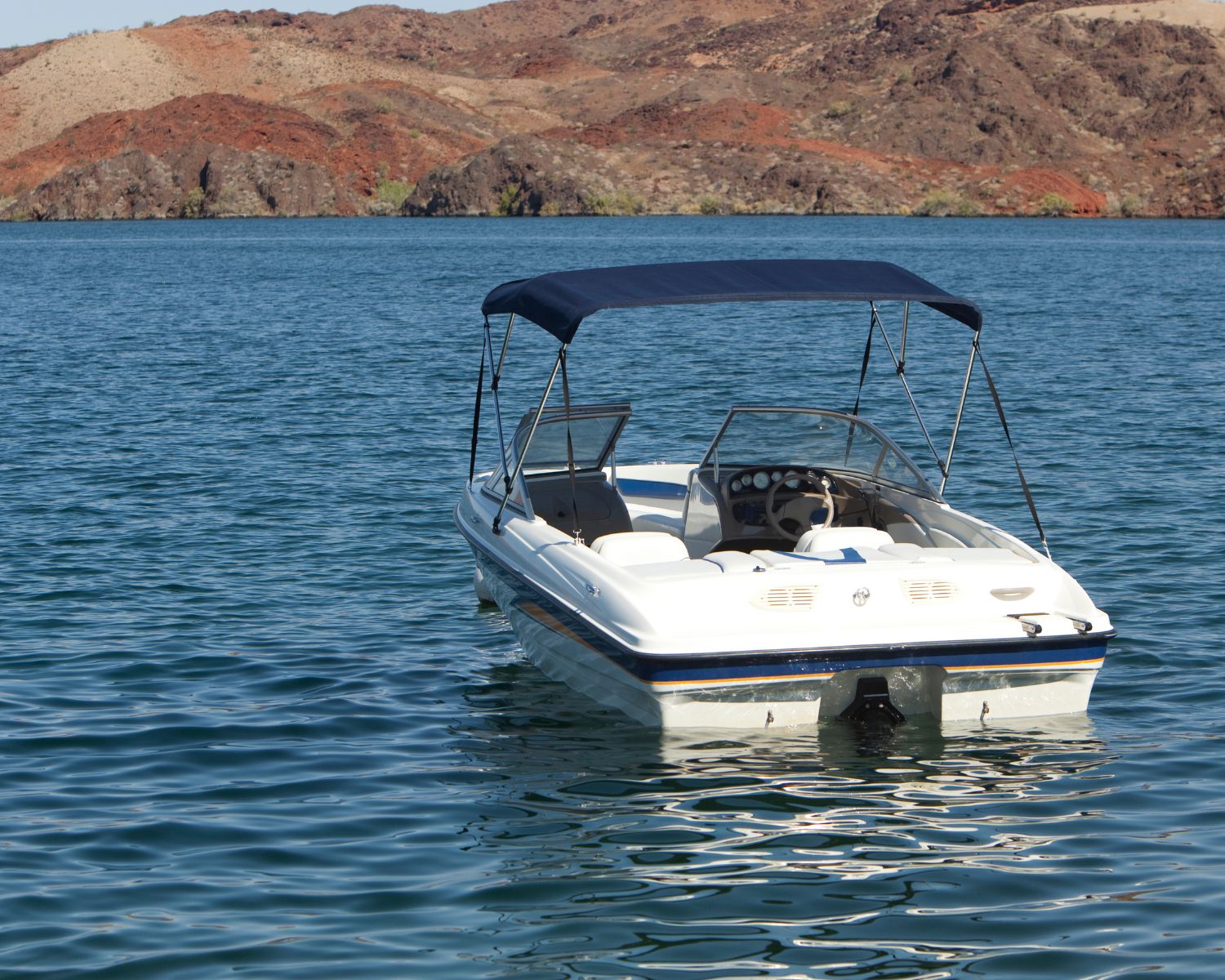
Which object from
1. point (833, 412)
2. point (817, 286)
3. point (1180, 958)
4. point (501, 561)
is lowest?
point (1180, 958)

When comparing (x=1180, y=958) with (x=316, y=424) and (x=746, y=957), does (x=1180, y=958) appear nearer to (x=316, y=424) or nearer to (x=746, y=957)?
(x=746, y=957)

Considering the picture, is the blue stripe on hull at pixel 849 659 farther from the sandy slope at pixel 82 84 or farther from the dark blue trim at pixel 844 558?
the sandy slope at pixel 82 84

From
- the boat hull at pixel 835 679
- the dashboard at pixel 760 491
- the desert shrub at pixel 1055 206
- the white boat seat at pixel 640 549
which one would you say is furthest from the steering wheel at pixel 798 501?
the desert shrub at pixel 1055 206

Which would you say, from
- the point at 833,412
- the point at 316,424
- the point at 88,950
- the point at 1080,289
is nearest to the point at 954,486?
the point at 833,412

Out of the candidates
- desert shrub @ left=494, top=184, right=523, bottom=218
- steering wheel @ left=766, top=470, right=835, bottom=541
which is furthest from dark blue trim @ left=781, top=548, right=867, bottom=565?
desert shrub @ left=494, top=184, right=523, bottom=218

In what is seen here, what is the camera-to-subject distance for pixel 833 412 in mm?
10406

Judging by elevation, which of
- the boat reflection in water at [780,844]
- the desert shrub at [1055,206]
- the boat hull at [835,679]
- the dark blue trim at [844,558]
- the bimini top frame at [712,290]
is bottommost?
the boat reflection in water at [780,844]

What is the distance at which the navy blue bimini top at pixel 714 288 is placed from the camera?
9.26 metres

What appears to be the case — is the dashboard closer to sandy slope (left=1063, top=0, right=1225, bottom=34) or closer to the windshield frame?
the windshield frame

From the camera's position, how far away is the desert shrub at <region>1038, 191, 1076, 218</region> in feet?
384

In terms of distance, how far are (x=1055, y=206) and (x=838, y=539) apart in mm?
114266

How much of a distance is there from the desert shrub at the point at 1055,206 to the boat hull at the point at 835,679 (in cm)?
11429

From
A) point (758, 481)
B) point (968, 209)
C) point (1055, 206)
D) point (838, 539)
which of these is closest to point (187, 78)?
point (968, 209)

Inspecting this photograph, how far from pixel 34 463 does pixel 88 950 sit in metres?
13.3
